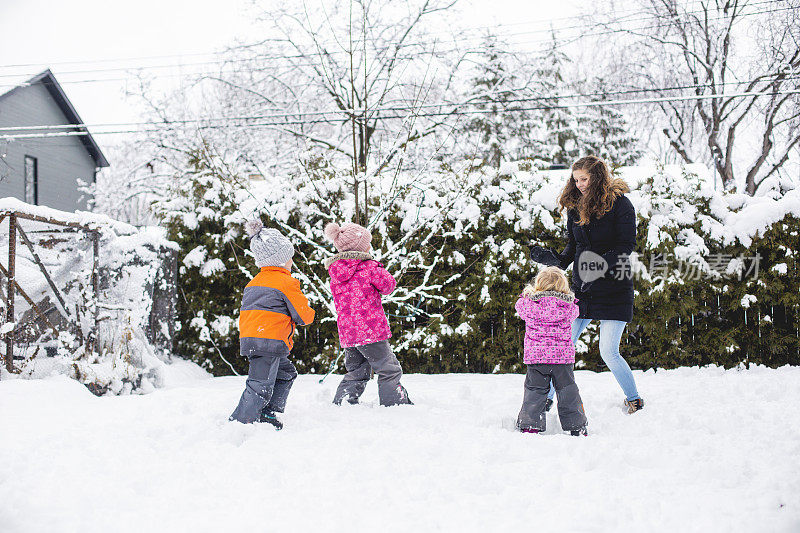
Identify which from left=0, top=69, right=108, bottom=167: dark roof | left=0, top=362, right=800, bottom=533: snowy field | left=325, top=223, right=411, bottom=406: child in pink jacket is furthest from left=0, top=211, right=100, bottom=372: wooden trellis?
left=0, top=69, right=108, bottom=167: dark roof

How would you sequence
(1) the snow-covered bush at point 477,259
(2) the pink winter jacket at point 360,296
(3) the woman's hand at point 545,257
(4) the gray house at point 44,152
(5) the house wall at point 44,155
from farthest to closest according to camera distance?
(4) the gray house at point 44,152, (5) the house wall at point 44,155, (1) the snow-covered bush at point 477,259, (2) the pink winter jacket at point 360,296, (3) the woman's hand at point 545,257

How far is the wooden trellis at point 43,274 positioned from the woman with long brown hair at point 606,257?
4302mm

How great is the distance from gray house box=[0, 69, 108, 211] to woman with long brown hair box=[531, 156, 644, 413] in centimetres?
1653

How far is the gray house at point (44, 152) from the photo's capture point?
16.8 meters

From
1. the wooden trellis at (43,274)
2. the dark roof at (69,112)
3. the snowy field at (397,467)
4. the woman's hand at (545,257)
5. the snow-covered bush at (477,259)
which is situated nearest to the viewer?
the snowy field at (397,467)

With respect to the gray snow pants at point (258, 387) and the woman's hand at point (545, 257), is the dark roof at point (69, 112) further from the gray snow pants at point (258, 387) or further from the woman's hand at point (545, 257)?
the woman's hand at point (545, 257)

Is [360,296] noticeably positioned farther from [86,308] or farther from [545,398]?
[86,308]

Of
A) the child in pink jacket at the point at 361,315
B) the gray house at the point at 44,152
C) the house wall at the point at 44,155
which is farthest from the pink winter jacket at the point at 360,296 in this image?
the house wall at the point at 44,155

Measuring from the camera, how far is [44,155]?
750 inches

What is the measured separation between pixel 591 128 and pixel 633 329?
14.5 meters

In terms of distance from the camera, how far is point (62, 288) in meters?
5.27

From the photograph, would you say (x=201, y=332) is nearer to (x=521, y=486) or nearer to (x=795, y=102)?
(x=521, y=486)

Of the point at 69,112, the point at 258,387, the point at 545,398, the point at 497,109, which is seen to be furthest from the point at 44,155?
the point at 545,398

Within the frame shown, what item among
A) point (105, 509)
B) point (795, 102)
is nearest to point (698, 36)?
point (795, 102)
